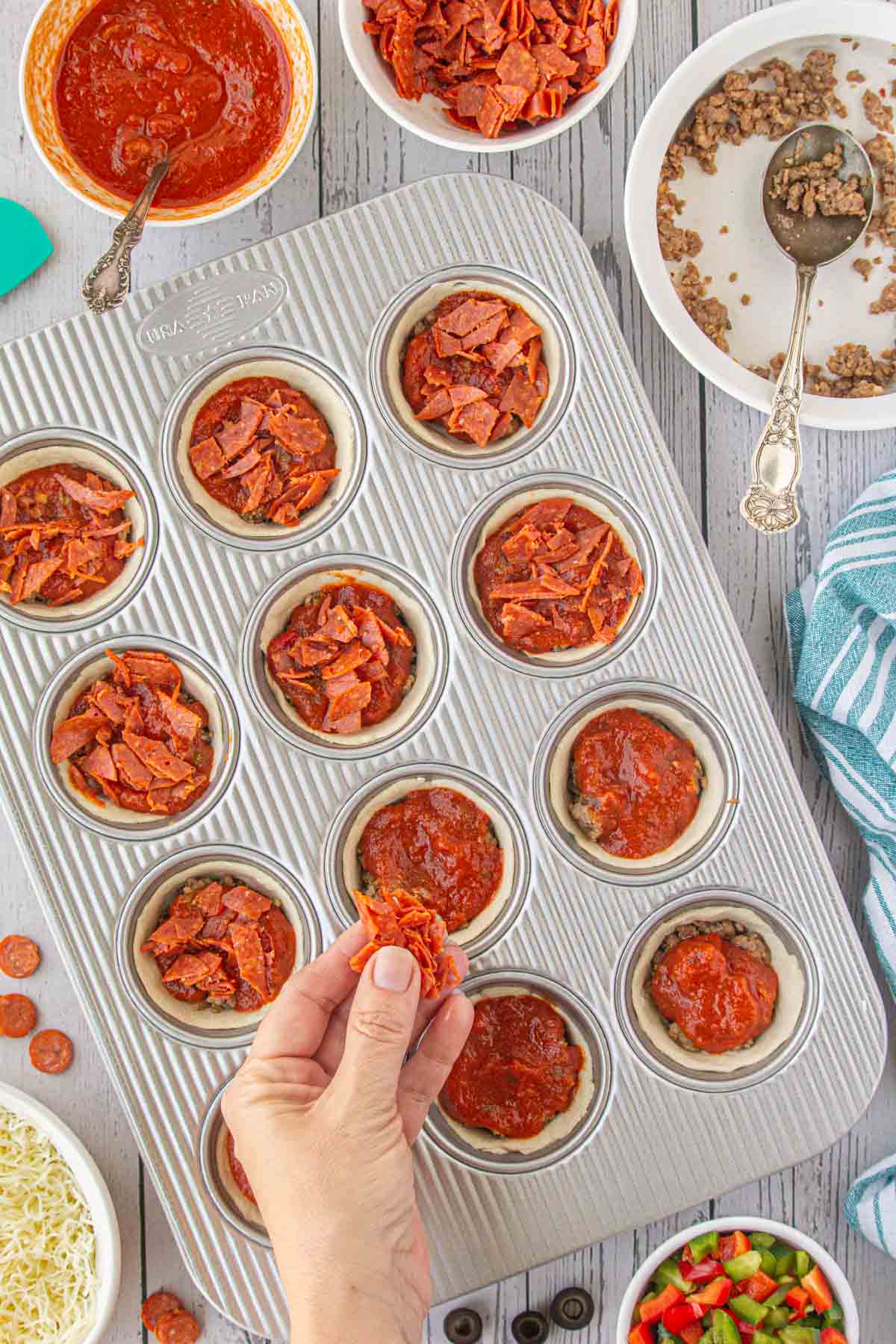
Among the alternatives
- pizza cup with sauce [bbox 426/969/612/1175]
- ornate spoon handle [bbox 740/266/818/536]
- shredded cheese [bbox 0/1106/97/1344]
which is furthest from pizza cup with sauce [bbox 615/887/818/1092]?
shredded cheese [bbox 0/1106/97/1344]

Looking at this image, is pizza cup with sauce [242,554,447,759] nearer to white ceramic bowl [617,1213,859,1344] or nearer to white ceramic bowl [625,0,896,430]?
white ceramic bowl [625,0,896,430]

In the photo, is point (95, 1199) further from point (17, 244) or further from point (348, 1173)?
point (17, 244)

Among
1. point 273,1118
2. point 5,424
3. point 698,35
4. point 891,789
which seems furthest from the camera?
point 698,35

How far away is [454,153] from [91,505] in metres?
1.67

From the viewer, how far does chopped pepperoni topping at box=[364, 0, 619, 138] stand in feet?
11.3

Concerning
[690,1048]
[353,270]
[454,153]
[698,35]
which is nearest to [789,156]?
[698,35]

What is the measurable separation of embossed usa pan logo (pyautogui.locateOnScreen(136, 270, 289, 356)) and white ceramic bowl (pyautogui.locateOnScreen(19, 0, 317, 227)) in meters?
0.20

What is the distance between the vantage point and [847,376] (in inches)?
148

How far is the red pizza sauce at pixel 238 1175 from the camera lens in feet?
11.1

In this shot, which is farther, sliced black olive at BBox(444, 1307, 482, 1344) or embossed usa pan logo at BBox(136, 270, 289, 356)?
sliced black olive at BBox(444, 1307, 482, 1344)

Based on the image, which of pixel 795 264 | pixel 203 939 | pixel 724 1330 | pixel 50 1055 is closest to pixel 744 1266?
pixel 724 1330

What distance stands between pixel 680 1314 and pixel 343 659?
2.20 m

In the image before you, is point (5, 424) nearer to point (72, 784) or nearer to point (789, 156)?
point (72, 784)

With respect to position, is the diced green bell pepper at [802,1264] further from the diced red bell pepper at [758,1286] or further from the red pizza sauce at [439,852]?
the red pizza sauce at [439,852]
